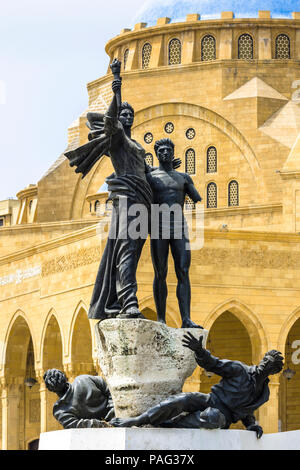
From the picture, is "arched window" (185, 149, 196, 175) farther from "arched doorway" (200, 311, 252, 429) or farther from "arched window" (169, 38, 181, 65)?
"arched doorway" (200, 311, 252, 429)

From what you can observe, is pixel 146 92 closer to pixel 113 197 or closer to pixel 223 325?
pixel 223 325

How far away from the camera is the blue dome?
48562mm

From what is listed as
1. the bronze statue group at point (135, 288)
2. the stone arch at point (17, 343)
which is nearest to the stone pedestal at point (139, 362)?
the bronze statue group at point (135, 288)

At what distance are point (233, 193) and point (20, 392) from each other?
10.1 metres

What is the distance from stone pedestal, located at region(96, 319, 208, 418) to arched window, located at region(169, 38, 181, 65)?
113ft

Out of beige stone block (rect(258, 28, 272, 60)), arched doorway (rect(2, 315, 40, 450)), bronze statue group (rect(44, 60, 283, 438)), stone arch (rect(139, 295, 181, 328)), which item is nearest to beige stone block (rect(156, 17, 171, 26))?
beige stone block (rect(258, 28, 272, 60))

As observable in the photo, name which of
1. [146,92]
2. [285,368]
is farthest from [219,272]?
[146,92]

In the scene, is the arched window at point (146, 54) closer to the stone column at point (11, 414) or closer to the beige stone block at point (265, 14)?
the beige stone block at point (265, 14)

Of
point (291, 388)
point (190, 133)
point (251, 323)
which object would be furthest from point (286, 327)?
point (190, 133)

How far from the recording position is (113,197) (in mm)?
15109

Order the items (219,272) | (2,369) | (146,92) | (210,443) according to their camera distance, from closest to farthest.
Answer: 1. (210,443)
2. (219,272)
3. (2,369)
4. (146,92)

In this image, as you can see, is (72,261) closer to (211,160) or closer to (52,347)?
(52,347)

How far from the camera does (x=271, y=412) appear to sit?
112ft

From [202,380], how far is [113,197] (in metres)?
21.2
